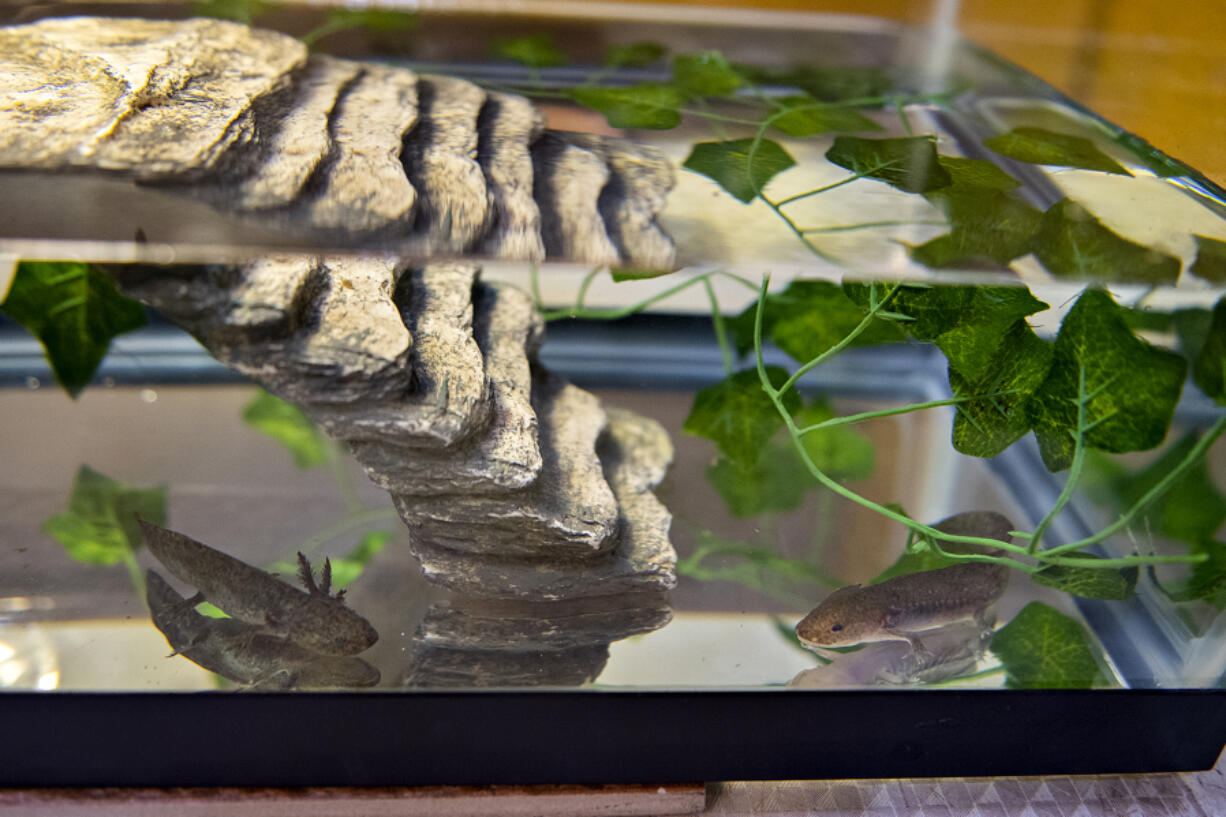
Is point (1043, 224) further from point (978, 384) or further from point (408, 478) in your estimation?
point (408, 478)

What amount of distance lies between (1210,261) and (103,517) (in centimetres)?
94

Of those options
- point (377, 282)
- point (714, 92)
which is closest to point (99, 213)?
point (377, 282)

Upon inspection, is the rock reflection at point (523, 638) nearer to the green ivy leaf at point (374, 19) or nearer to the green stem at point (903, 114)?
the green stem at point (903, 114)

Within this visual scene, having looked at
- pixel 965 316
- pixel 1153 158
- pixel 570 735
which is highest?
pixel 1153 158

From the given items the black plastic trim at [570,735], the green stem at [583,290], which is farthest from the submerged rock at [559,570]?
the green stem at [583,290]

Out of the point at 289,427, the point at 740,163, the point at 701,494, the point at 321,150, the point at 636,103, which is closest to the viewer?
the point at 321,150

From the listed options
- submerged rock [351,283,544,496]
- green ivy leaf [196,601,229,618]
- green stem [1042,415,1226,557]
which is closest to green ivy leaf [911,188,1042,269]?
green stem [1042,415,1226,557]

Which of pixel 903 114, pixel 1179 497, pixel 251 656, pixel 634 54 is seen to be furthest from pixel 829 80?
pixel 251 656

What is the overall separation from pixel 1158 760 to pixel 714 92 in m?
0.72

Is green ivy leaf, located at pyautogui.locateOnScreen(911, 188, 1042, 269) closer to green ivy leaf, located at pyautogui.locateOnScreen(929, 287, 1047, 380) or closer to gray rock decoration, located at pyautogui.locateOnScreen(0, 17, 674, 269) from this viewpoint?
green ivy leaf, located at pyautogui.locateOnScreen(929, 287, 1047, 380)

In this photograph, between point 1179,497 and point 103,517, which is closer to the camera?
point 1179,497

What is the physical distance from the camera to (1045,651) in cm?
66

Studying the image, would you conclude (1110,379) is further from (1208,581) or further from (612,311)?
(612,311)

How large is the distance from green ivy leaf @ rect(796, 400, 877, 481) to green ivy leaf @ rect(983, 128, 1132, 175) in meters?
0.32
